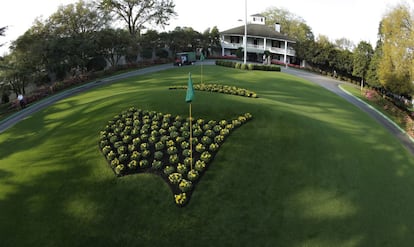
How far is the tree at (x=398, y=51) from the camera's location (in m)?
35.6

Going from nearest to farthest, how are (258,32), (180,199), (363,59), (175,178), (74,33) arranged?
(180,199), (175,178), (363,59), (74,33), (258,32)

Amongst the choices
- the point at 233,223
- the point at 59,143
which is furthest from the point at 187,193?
the point at 59,143

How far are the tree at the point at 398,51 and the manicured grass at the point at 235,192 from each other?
18.5m

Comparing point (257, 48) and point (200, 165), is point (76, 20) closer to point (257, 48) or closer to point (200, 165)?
point (257, 48)

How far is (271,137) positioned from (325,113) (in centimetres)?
884

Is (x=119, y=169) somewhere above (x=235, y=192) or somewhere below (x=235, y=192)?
above

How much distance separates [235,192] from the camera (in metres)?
14.3

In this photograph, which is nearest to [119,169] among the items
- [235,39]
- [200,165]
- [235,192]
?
[200,165]

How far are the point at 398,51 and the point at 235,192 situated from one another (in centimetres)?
3282

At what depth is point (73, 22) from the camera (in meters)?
53.5

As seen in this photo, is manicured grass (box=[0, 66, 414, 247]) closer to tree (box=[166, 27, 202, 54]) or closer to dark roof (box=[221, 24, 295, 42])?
tree (box=[166, 27, 202, 54])

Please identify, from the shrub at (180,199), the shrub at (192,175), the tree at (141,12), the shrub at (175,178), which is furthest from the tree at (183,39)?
the shrub at (180,199)

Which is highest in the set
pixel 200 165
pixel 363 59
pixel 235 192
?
pixel 363 59

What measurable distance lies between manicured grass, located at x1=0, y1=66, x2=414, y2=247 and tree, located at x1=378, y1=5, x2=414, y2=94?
60.8 ft
